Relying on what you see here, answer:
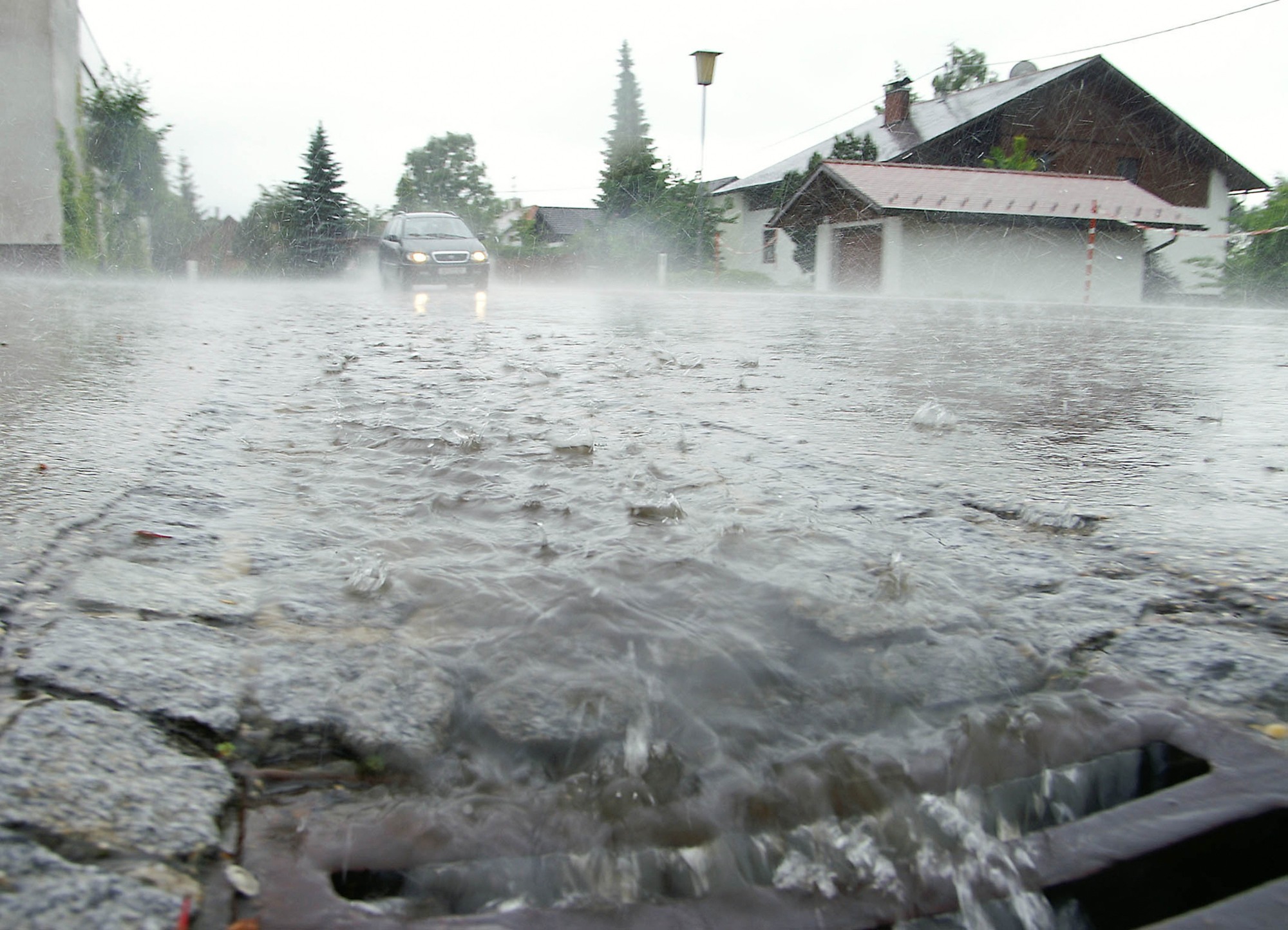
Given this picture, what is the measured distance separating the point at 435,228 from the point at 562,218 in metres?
45.9

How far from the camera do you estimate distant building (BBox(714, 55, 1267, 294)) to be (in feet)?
93.5

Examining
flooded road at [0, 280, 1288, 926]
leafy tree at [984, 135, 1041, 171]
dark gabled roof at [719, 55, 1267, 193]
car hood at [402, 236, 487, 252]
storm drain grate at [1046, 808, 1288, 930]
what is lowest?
storm drain grate at [1046, 808, 1288, 930]

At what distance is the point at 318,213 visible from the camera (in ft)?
97.3

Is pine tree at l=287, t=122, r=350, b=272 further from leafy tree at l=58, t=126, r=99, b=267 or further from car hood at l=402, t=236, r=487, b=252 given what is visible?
car hood at l=402, t=236, r=487, b=252

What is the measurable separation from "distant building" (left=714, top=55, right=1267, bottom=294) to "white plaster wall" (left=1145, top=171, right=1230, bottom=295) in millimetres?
36

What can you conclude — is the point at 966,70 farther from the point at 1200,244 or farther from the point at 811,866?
the point at 811,866

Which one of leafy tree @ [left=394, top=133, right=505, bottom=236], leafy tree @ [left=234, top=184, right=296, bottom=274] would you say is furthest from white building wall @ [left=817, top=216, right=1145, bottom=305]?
leafy tree @ [left=394, top=133, right=505, bottom=236]

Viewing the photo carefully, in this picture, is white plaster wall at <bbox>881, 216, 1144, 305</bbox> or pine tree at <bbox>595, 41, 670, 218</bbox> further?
pine tree at <bbox>595, 41, 670, 218</bbox>

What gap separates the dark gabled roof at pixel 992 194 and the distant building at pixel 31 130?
50.6 feet

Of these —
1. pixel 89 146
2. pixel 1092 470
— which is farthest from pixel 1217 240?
pixel 1092 470

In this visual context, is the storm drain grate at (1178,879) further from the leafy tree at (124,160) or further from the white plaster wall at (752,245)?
the white plaster wall at (752,245)

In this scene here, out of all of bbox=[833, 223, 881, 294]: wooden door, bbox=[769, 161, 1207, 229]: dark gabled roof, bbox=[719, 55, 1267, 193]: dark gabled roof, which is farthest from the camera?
bbox=[719, 55, 1267, 193]: dark gabled roof

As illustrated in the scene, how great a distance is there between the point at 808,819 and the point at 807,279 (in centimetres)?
2794

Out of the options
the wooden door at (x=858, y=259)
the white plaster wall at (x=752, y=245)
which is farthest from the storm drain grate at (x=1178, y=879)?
the white plaster wall at (x=752, y=245)
